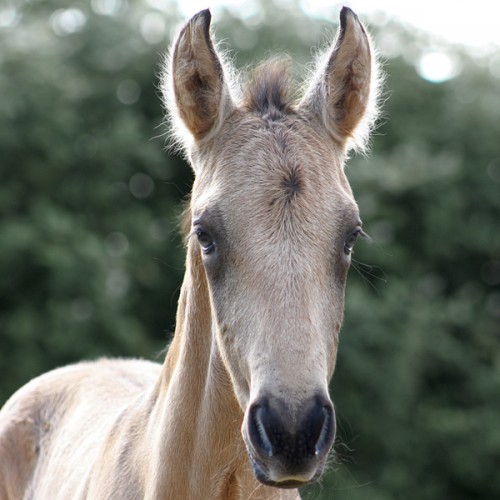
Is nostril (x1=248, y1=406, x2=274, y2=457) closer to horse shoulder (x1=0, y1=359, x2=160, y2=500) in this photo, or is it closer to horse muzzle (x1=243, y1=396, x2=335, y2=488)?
horse muzzle (x1=243, y1=396, x2=335, y2=488)

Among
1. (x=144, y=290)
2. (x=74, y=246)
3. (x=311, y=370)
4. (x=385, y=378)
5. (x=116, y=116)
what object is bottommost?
(x=385, y=378)

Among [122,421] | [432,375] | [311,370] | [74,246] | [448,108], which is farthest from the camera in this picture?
[448,108]

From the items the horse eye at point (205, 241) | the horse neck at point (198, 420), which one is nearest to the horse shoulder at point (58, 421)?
the horse neck at point (198, 420)

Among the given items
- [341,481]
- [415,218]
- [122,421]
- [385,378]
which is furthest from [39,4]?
[122,421]

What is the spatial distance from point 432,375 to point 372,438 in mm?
2602

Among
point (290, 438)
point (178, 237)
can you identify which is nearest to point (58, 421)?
point (290, 438)

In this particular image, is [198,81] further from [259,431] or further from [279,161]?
[259,431]

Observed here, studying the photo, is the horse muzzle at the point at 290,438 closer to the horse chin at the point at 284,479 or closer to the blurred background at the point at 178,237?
the horse chin at the point at 284,479

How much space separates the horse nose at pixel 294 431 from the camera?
11.2 feet

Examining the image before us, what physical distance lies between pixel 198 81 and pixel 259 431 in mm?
1774

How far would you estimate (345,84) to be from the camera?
4598mm

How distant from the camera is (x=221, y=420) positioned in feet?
13.8

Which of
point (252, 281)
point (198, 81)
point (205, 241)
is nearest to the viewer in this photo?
point (252, 281)

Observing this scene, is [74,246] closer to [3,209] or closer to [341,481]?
[3,209]
